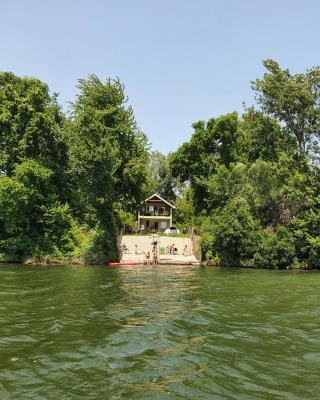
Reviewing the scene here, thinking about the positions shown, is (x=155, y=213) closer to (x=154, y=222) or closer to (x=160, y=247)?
(x=154, y=222)

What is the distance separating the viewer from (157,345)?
1084 cm

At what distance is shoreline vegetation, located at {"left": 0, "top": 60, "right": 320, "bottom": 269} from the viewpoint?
41500 millimetres

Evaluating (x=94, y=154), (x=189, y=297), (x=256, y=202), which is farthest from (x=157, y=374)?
(x=256, y=202)

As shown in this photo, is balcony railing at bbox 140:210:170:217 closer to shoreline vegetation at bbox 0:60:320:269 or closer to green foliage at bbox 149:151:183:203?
green foliage at bbox 149:151:183:203

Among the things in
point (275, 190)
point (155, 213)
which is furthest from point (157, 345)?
point (155, 213)

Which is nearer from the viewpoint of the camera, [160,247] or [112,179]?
[112,179]

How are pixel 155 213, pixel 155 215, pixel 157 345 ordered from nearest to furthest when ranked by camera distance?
pixel 157 345
pixel 155 215
pixel 155 213

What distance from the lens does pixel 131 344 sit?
10.8 meters

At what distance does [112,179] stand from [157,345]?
32.2m

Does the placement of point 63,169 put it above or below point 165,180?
below

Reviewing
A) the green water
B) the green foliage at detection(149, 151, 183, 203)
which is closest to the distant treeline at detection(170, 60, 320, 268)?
the green water

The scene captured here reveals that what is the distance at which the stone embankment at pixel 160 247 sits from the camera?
42.7 metres

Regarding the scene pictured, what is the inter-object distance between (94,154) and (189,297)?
2468 cm

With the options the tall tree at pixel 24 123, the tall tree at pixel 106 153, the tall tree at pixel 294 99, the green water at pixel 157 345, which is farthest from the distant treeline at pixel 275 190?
the green water at pixel 157 345
